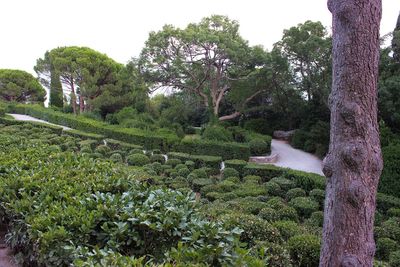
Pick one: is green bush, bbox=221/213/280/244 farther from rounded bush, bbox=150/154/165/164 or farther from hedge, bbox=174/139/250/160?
hedge, bbox=174/139/250/160

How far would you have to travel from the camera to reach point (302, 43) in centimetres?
1502

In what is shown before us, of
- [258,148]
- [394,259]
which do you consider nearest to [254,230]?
[394,259]

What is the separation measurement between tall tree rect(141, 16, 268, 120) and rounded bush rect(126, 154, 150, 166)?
19.4 ft

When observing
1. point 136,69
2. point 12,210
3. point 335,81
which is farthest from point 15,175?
point 136,69

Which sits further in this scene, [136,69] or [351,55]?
[136,69]

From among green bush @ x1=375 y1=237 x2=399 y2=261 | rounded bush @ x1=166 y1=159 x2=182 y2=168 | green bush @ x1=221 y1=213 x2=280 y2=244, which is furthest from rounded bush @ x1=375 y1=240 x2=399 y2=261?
rounded bush @ x1=166 y1=159 x2=182 y2=168

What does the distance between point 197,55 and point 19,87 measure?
18.7m

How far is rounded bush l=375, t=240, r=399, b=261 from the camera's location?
6148mm

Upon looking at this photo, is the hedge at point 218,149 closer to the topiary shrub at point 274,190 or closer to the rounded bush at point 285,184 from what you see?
the rounded bush at point 285,184

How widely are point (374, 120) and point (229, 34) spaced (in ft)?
46.8

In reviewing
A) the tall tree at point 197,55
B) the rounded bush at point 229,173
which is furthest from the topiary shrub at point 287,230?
the tall tree at point 197,55

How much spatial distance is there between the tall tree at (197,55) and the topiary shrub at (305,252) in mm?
12188

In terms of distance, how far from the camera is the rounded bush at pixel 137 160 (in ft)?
39.1

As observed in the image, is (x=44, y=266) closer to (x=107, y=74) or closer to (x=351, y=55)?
(x=351, y=55)
